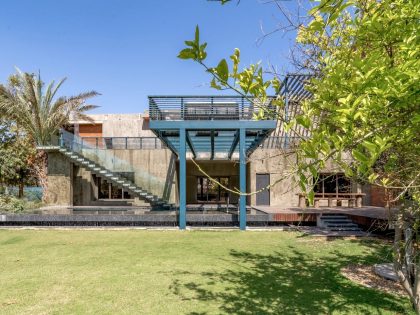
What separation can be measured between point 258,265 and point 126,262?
3.41 metres

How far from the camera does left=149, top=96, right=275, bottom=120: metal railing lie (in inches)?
491

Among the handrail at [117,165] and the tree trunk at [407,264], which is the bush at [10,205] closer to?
the handrail at [117,165]

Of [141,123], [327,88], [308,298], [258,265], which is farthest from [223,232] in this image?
[141,123]

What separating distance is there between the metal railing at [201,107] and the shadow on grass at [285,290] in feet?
20.9

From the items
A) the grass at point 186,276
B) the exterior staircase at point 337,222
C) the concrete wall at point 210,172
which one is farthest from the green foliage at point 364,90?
the concrete wall at point 210,172

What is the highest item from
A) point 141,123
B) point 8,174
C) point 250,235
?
point 141,123

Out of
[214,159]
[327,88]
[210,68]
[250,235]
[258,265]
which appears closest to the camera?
[210,68]

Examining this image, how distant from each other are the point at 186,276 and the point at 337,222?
32.5ft

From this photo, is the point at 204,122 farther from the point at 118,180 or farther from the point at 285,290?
the point at 285,290

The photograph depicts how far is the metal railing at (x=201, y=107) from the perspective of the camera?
12477 mm

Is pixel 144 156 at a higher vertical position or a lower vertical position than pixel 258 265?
higher

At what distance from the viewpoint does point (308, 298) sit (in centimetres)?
546

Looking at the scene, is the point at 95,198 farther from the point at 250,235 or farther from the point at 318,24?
the point at 318,24

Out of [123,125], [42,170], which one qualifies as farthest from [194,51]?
[123,125]
